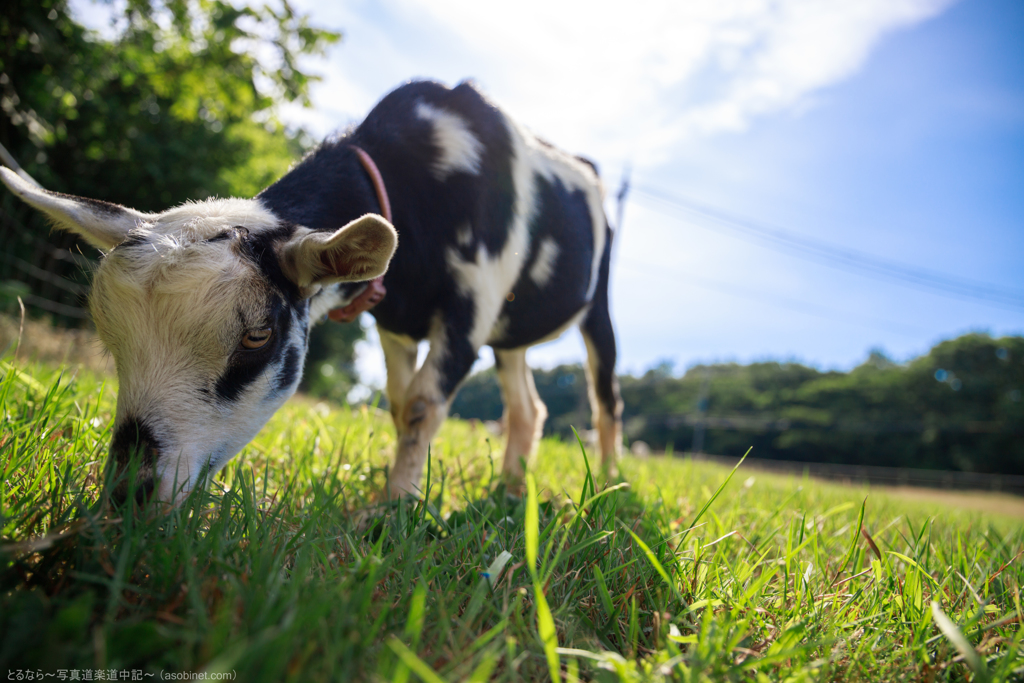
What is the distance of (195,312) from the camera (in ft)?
5.39

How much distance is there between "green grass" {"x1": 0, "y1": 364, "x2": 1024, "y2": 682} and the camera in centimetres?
86

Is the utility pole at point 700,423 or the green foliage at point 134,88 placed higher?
the green foliage at point 134,88

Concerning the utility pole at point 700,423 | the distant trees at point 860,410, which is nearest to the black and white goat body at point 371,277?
the distant trees at point 860,410

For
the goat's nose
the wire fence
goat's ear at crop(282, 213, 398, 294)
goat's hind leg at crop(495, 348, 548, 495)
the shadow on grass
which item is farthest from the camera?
goat's hind leg at crop(495, 348, 548, 495)

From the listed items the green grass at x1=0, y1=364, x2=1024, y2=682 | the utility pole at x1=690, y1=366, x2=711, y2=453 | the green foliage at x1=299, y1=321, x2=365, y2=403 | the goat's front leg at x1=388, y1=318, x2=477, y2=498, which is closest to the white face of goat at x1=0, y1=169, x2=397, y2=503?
the green grass at x1=0, y1=364, x2=1024, y2=682

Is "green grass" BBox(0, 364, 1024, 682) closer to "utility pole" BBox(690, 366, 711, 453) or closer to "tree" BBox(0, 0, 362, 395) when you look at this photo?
"tree" BBox(0, 0, 362, 395)

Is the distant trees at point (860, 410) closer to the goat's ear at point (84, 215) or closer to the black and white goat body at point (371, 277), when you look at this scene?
the black and white goat body at point (371, 277)

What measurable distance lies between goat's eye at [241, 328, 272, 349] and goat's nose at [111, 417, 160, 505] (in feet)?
1.27

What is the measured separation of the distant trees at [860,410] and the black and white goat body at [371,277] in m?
24.6

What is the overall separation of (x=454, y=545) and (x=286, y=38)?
833cm

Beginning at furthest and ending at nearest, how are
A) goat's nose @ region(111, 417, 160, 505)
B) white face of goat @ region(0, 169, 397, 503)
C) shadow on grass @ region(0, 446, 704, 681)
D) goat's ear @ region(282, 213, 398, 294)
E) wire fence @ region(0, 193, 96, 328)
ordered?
1. wire fence @ region(0, 193, 96, 328)
2. goat's ear @ region(282, 213, 398, 294)
3. white face of goat @ region(0, 169, 397, 503)
4. goat's nose @ region(111, 417, 160, 505)
5. shadow on grass @ region(0, 446, 704, 681)

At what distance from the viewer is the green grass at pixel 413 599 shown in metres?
0.86

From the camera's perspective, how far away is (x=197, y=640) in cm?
88

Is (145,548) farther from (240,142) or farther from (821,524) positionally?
(240,142)
